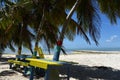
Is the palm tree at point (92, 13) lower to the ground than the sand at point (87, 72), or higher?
higher

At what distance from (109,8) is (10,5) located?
5351 millimetres

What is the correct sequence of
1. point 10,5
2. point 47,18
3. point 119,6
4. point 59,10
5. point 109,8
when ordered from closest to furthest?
point 119,6 < point 109,8 < point 59,10 < point 47,18 < point 10,5

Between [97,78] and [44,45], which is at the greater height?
[44,45]

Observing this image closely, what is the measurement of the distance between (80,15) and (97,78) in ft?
8.74

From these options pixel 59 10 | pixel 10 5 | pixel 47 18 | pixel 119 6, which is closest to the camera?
pixel 119 6

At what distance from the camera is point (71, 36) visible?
15070mm

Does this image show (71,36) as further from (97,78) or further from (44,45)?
(97,78)

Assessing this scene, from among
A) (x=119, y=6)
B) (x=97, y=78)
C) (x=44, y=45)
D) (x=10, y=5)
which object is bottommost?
(x=97, y=78)

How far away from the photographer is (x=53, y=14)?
1262cm

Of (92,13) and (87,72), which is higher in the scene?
(92,13)

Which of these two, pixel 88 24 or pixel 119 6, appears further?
pixel 88 24

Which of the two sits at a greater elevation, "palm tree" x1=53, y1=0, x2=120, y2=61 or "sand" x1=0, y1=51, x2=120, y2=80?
"palm tree" x1=53, y1=0, x2=120, y2=61

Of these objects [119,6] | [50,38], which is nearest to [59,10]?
[50,38]

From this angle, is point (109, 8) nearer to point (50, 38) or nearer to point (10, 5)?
point (50, 38)
